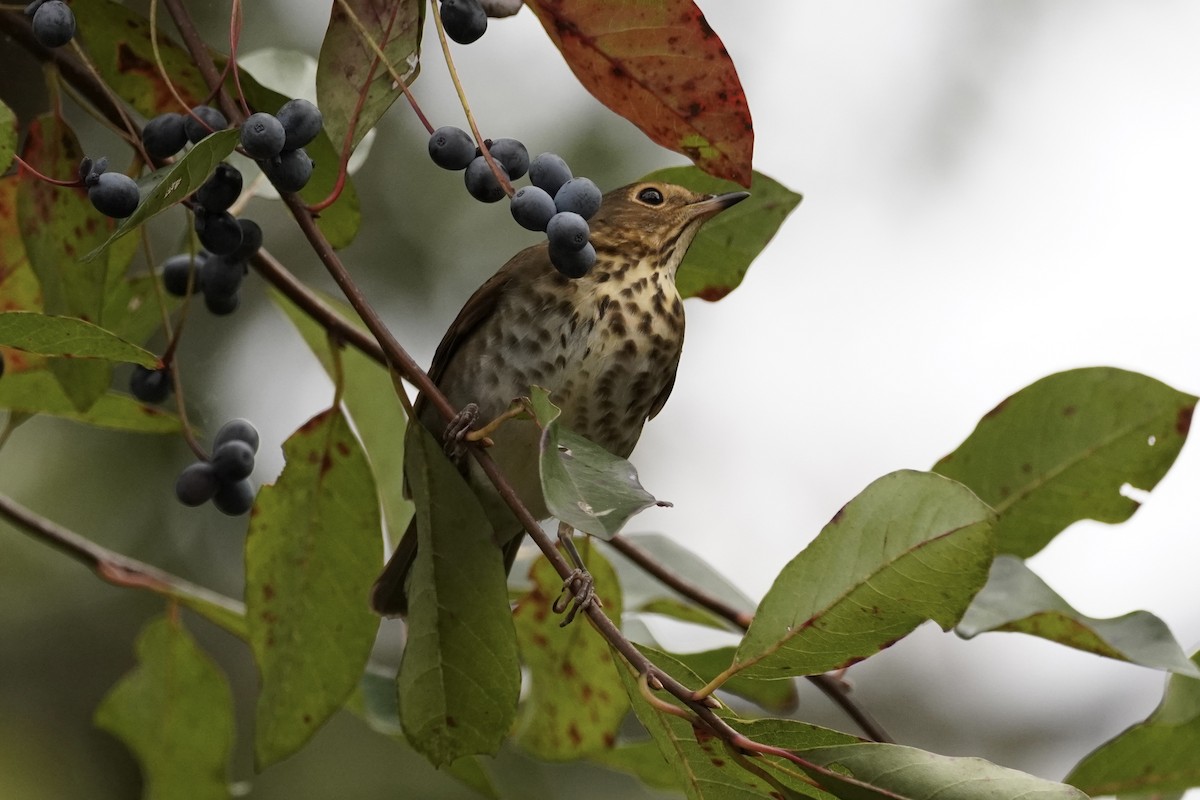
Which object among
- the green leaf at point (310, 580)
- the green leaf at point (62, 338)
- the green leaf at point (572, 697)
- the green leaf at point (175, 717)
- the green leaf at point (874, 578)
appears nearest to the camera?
the green leaf at point (874, 578)

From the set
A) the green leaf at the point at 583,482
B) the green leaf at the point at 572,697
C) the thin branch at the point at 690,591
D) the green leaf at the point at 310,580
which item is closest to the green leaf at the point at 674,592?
the thin branch at the point at 690,591

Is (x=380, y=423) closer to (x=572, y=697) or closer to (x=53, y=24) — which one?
(x=572, y=697)

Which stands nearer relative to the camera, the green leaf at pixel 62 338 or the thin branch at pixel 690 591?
the green leaf at pixel 62 338

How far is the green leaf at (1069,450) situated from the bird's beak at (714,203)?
0.57m

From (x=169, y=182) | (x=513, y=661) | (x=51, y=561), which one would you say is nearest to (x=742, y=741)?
(x=513, y=661)

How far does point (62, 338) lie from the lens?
63.3 inches

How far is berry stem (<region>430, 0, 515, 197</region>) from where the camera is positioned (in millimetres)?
1624

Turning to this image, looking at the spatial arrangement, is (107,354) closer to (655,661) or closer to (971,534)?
(655,661)

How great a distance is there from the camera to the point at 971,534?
1446mm

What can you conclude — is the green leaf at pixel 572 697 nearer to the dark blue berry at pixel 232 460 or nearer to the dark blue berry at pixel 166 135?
the dark blue berry at pixel 232 460

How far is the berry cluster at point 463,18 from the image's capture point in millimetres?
1667

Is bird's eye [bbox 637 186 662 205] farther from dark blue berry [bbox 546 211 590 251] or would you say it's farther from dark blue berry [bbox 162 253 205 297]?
dark blue berry [bbox 546 211 590 251]

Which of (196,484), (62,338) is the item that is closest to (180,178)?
(62,338)

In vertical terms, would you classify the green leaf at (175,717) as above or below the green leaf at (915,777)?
below
